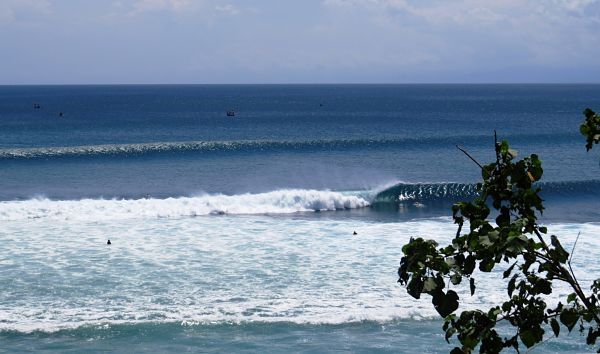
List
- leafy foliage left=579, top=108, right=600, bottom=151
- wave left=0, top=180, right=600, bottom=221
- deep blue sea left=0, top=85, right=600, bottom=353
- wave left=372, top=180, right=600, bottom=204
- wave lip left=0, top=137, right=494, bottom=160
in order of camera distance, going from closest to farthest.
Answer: leafy foliage left=579, top=108, right=600, bottom=151, deep blue sea left=0, top=85, right=600, bottom=353, wave left=0, top=180, right=600, bottom=221, wave left=372, top=180, right=600, bottom=204, wave lip left=0, top=137, right=494, bottom=160

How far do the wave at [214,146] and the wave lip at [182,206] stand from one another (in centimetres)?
1809

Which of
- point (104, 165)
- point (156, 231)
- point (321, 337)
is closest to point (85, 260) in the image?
point (156, 231)

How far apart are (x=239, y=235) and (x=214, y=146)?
30.8m

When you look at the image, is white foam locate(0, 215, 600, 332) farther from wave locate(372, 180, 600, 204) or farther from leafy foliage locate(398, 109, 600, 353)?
leafy foliage locate(398, 109, 600, 353)

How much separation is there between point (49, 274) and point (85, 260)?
1.76 meters

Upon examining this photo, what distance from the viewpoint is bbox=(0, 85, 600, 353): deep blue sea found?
16672mm

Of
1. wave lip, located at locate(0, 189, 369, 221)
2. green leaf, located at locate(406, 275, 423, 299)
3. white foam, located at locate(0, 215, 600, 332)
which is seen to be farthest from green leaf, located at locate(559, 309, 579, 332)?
wave lip, located at locate(0, 189, 369, 221)

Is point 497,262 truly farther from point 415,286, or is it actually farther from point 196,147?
point 196,147

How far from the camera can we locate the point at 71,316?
1759 centimetres

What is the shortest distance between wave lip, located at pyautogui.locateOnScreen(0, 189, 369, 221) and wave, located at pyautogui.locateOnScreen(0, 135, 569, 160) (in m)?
18.1

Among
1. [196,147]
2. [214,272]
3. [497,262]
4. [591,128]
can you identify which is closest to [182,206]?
[214,272]

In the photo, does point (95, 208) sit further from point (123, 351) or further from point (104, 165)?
point (123, 351)

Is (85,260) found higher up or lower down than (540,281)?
lower down

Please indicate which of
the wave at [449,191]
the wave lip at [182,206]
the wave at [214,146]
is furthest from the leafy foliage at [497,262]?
the wave at [214,146]
